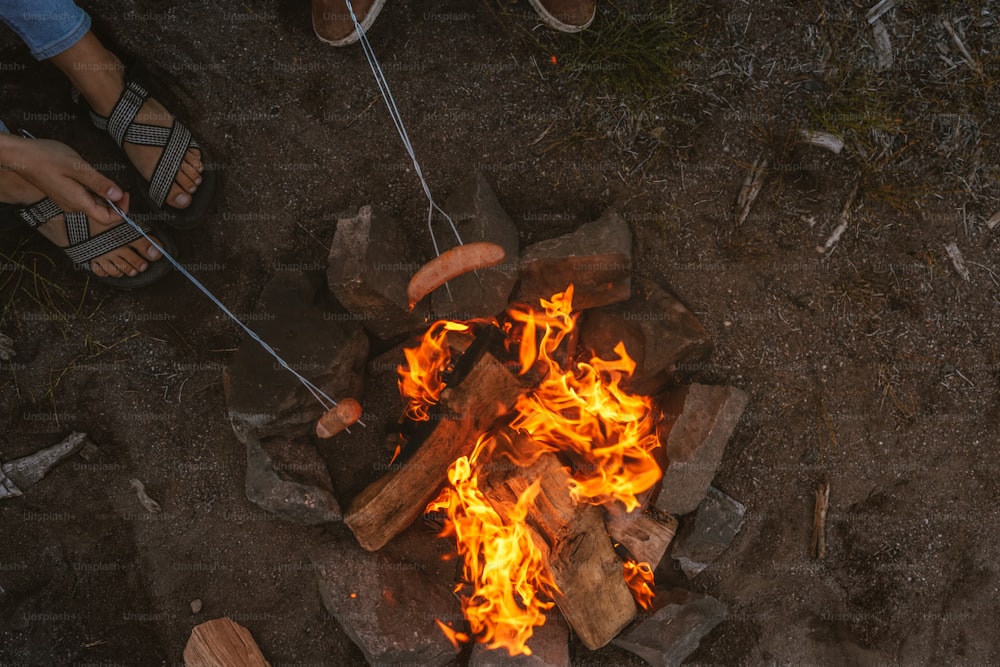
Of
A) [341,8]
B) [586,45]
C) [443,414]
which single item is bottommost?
[443,414]

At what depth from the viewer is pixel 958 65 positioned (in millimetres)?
3328

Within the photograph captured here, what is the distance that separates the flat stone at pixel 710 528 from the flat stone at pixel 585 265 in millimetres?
1227

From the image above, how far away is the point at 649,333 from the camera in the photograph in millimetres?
3176

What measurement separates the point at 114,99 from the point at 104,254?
0.81 meters

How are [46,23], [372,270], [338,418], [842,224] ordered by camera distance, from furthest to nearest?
1. [842,224]
2. [372,270]
3. [46,23]
4. [338,418]

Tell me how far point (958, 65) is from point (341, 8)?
3326 mm

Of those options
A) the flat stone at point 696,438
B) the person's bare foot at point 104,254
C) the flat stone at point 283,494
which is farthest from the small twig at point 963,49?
the person's bare foot at point 104,254

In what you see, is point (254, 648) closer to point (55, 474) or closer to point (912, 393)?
point (55, 474)

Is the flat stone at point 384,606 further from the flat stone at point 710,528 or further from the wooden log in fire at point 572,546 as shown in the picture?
the flat stone at point 710,528

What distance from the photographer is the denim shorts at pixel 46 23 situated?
9.36 ft

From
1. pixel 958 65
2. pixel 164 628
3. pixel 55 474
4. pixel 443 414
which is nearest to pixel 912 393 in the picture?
pixel 958 65

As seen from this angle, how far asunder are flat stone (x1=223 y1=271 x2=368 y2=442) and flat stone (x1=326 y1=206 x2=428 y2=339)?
0.45ft

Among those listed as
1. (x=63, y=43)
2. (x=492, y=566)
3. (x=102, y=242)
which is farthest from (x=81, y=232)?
(x=492, y=566)

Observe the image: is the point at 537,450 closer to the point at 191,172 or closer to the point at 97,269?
the point at 191,172
